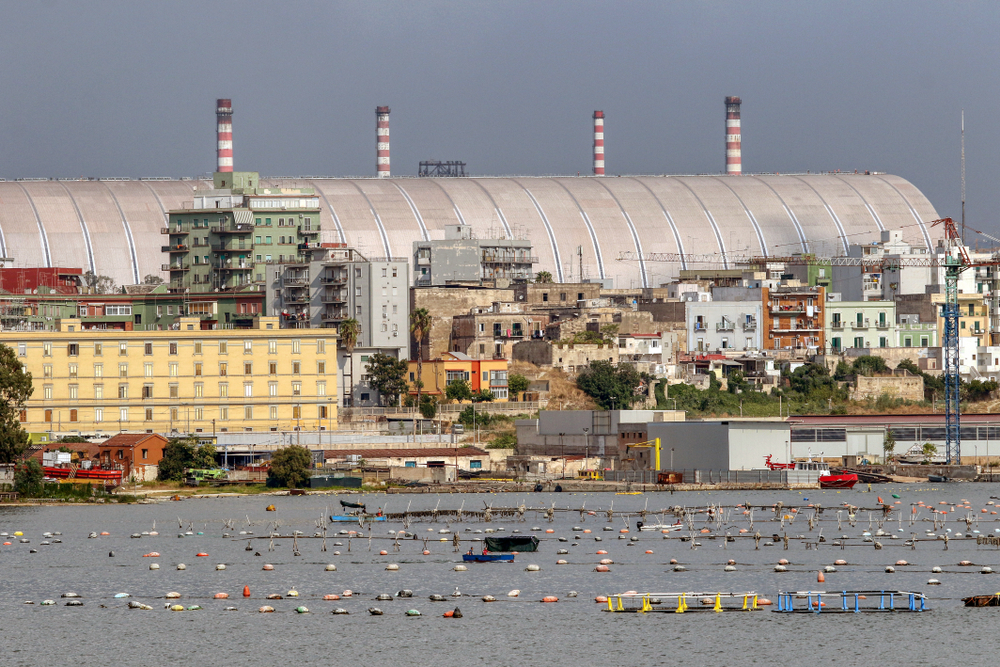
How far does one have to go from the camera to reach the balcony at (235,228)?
132 m

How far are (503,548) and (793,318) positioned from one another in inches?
2456

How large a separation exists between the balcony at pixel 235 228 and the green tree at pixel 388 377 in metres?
19.9

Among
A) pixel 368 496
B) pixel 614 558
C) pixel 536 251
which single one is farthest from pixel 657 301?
pixel 614 558

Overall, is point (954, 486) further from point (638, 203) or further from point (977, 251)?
point (638, 203)

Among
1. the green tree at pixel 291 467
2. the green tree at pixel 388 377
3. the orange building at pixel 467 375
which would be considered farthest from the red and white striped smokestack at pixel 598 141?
the green tree at pixel 291 467

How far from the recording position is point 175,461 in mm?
98250

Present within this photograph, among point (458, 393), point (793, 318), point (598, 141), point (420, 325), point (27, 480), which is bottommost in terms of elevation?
point (27, 480)

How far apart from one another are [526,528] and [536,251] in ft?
240

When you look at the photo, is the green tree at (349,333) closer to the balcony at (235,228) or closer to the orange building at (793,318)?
the balcony at (235,228)

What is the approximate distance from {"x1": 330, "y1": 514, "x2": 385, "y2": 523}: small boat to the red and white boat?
24978mm

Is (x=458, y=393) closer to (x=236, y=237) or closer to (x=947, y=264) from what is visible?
(x=236, y=237)

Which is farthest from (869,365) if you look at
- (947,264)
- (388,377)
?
(388,377)

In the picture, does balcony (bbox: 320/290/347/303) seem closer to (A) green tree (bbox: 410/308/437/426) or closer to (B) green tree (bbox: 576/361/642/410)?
(A) green tree (bbox: 410/308/437/426)

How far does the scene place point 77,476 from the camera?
96375 mm
